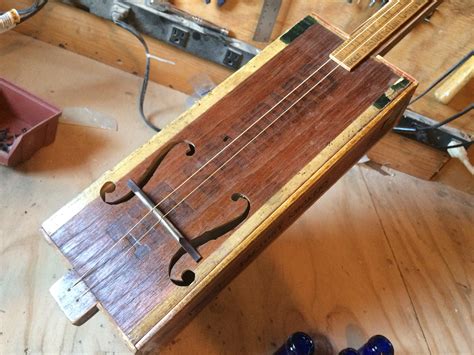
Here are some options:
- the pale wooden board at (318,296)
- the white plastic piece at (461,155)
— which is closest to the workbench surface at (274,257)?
the pale wooden board at (318,296)

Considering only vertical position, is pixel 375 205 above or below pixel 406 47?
below

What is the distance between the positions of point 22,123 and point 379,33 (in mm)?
838

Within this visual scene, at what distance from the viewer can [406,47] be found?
1138mm

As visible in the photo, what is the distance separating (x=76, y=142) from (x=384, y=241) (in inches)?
31.5

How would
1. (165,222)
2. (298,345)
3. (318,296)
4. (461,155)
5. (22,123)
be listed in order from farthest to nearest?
(461,155), (22,123), (318,296), (298,345), (165,222)

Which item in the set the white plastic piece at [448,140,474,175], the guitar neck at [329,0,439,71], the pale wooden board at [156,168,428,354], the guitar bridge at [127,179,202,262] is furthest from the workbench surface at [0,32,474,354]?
the guitar neck at [329,0,439,71]

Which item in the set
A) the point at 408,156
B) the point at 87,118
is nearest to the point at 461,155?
the point at 408,156

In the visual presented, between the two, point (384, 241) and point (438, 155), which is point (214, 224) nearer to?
point (384, 241)

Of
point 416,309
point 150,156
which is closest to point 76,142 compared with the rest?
point 150,156

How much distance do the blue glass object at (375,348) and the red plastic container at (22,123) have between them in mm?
788

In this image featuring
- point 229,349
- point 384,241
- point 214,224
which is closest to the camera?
point 214,224

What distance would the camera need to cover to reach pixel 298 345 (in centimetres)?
88

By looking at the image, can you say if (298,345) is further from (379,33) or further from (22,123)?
(22,123)

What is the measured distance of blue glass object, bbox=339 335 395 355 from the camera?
0.88m
